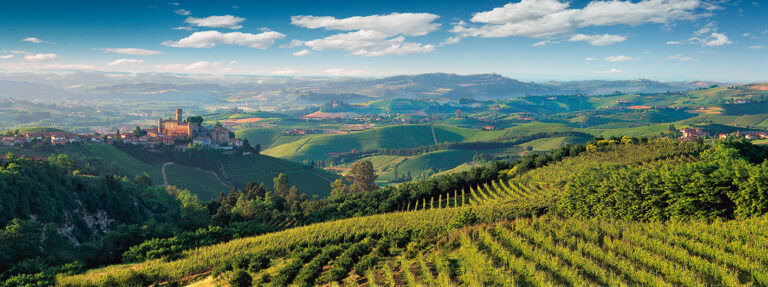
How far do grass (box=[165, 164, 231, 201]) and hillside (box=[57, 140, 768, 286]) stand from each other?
78538mm

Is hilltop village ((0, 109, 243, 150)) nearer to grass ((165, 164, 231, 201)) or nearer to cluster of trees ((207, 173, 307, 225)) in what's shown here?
grass ((165, 164, 231, 201))

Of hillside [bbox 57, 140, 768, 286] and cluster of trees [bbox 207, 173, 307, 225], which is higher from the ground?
hillside [bbox 57, 140, 768, 286]

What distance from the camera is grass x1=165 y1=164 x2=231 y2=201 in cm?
11051

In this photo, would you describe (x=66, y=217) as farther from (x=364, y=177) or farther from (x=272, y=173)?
(x=272, y=173)

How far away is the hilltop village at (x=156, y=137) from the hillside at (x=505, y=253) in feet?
348

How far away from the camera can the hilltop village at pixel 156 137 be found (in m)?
114

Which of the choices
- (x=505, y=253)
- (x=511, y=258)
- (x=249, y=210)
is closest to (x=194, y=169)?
(x=249, y=210)

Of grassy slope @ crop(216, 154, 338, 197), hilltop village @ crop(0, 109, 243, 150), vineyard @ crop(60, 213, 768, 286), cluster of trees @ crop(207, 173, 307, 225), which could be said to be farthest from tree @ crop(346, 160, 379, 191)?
hilltop village @ crop(0, 109, 243, 150)

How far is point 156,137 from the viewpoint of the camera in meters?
141

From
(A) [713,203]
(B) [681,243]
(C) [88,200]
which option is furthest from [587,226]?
(C) [88,200]

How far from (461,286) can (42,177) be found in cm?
6313

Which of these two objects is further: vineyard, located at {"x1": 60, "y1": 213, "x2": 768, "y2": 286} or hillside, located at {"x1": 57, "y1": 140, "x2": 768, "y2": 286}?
hillside, located at {"x1": 57, "y1": 140, "x2": 768, "y2": 286}

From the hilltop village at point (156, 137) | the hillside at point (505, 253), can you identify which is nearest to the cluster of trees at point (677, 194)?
the hillside at point (505, 253)

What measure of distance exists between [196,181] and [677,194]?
10938 centimetres
